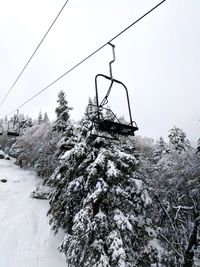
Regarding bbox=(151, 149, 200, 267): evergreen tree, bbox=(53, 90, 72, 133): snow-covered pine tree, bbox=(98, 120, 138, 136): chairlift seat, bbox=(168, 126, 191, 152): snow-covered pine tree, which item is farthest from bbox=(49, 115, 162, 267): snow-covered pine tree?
bbox=(168, 126, 191, 152): snow-covered pine tree

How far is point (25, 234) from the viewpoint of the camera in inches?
634

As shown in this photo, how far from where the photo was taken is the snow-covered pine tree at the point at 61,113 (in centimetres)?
1955

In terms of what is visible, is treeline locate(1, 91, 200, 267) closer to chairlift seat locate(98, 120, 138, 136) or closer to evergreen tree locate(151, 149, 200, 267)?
evergreen tree locate(151, 149, 200, 267)

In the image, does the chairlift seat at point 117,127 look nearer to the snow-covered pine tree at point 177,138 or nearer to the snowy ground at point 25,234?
the snowy ground at point 25,234

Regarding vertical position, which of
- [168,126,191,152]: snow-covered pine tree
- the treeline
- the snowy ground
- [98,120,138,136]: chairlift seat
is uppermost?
[168,126,191,152]: snow-covered pine tree

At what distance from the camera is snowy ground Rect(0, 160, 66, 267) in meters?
13.3

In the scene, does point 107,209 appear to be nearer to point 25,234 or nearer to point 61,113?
point 25,234

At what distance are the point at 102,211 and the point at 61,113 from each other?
1192 cm

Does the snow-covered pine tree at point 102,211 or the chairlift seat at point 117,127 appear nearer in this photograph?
the chairlift seat at point 117,127

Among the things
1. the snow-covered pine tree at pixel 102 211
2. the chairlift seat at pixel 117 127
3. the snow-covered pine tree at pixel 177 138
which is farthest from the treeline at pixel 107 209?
the snow-covered pine tree at pixel 177 138

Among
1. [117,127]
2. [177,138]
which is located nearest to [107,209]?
[117,127]

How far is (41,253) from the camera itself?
14.0m

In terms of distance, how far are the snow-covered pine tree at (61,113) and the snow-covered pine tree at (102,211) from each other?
7444 millimetres

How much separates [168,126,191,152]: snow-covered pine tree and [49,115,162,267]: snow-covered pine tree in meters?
22.6
